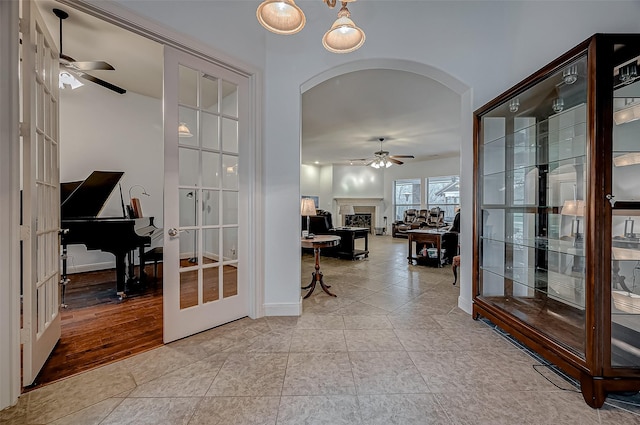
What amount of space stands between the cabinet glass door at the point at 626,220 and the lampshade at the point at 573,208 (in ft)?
0.87

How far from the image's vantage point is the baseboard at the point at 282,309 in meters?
2.64

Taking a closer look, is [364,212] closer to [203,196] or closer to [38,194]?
[203,196]

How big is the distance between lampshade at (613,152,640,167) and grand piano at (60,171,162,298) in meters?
4.15

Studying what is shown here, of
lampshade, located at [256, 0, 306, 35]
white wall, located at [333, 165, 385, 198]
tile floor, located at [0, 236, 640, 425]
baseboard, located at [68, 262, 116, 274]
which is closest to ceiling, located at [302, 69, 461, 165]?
lampshade, located at [256, 0, 306, 35]

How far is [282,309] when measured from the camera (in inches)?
104

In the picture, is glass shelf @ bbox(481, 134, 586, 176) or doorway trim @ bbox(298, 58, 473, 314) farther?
doorway trim @ bbox(298, 58, 473, 314)

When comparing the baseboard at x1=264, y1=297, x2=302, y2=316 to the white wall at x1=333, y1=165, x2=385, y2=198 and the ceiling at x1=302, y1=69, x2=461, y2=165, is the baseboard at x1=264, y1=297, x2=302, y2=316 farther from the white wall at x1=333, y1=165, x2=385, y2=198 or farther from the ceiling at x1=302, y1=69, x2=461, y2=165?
the white wall at x1=333, y1=165, x2=385, y2=198

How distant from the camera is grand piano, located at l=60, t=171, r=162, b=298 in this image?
2.80 m

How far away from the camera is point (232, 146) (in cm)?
251

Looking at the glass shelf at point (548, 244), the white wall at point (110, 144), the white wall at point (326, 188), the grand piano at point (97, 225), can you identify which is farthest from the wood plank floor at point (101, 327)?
the white wall at point (326, 188)

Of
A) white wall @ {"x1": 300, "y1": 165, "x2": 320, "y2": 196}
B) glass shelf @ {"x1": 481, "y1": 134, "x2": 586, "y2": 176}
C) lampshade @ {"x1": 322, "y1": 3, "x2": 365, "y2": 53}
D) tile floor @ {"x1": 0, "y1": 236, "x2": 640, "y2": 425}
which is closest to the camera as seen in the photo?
tile floor @ {"x1": 0, "y1": 236, "x2": 640, "y2": 425}

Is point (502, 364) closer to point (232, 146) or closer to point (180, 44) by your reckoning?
point (232, 146)

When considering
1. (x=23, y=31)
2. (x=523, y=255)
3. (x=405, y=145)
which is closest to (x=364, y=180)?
(x=405, y=145)

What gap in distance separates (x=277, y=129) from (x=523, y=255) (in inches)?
104
